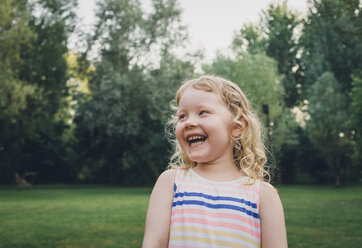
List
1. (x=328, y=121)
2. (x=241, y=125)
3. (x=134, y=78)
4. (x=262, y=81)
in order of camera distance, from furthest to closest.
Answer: (x=262, y=81)
(x=328, y=121)
(x=134, y=78)
(x=241, y=125)

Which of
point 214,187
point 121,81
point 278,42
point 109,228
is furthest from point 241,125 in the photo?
point 278,42

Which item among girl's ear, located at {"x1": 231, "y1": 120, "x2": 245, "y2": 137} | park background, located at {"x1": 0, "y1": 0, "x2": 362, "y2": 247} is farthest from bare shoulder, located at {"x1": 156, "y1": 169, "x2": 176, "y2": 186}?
park background, located at {"x1": 0, "y1": 0, "x2": 362, "y2": 247}

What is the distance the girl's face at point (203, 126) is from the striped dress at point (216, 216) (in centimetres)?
14

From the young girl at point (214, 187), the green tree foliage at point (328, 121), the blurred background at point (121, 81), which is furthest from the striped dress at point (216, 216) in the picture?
the green tree foliage at point (328, 121)

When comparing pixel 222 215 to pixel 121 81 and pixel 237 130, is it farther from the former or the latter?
pixel 121 81

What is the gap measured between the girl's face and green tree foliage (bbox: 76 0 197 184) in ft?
79.3

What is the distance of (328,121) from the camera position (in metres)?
27.8

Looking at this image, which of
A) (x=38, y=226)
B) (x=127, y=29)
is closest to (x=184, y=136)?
(x=38, y=226)

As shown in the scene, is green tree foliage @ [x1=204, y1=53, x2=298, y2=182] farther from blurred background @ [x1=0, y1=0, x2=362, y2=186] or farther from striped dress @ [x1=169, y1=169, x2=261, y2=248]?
striped dress @ [x1=169, y1=169, x2=261, y2=248]

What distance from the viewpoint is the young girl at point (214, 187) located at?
5.31ft

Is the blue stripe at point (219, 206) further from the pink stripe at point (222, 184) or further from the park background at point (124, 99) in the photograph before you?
the park background at point (124, 99)

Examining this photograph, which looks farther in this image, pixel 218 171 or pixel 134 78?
pixel 134 78

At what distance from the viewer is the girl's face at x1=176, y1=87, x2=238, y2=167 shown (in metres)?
1.74

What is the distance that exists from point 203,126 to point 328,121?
27874mm
